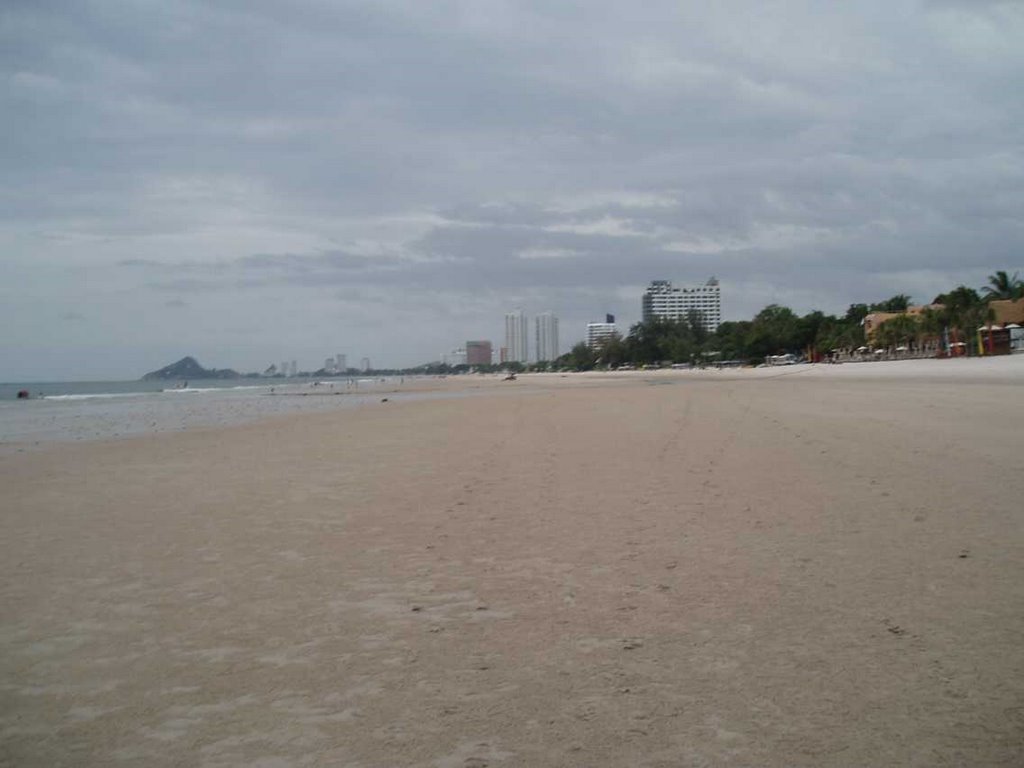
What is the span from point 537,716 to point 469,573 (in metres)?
2.25

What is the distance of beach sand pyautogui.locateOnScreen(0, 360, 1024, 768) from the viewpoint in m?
2.93

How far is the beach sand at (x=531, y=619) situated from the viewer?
2934 millimetres

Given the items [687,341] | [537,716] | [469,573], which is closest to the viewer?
[537,716]

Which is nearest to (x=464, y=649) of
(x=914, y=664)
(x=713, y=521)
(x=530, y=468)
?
(x=914, y=664)

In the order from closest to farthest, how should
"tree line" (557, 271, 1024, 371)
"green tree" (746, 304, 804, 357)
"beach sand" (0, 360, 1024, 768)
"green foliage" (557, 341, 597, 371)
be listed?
"beach sand" (0, 360, 1024, 768), "tree line" (557, 271, 1024, 371), "green tree" (746, 304, 804, 357), "green foliage" (557, 341, 597, 371)

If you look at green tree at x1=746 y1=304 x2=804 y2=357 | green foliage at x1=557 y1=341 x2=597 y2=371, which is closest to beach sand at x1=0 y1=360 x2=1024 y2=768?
green tree at x1=746 y1=304 x2=804 y2=357

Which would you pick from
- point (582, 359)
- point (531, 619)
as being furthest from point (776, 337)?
point (531, 619)

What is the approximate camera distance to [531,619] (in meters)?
4.30

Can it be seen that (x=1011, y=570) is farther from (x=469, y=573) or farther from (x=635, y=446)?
(x=635, y=446)

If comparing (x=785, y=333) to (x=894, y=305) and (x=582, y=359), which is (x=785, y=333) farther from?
(x=582, y=359)

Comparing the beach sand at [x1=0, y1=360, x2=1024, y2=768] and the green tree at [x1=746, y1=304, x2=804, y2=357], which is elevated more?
the green tree at [x1=746, y1=304, x2=804, y2=357]

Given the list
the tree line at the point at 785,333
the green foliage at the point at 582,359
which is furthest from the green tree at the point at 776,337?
the green foliage at the point at 582,359

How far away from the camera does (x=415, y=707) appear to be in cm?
321

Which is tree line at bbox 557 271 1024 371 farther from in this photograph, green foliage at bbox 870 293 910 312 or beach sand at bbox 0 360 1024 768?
beach sand at bbox 0 360 1024 768
